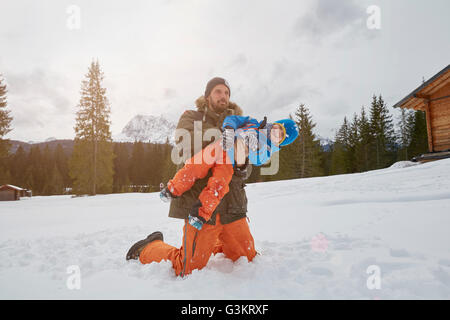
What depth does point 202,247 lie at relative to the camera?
237 centimetres

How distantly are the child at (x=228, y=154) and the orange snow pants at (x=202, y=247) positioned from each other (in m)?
0.42

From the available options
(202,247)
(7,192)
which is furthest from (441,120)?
(7,192)

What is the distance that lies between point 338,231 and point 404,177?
5.68 meters

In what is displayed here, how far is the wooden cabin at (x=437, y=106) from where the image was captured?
466 inches

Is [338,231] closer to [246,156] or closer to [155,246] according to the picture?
[246,156]

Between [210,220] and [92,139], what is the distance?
22.5 meters

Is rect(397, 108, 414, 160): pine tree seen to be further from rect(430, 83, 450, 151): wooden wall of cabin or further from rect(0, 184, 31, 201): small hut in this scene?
rect(0, 184, 31, 201): small hut

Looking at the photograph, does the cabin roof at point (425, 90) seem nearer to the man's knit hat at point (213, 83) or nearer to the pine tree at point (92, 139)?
the man's knit hat at point (213, 83)

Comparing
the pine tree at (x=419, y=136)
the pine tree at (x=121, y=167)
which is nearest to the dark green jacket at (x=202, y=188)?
the pine tree at (x=419, y=136)

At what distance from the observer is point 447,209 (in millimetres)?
3346

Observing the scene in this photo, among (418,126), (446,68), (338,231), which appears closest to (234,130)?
(338,231)

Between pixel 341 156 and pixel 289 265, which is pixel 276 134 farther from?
pixel 341 156

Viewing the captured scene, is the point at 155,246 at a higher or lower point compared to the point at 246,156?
lower

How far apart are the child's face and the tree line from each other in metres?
0.53
